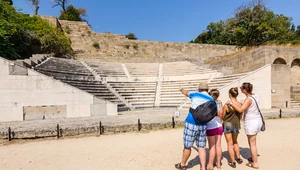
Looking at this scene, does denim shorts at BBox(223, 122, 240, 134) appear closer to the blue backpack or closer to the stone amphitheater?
the blue backpack

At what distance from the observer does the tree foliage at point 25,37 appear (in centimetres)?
1358

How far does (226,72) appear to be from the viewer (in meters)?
14.9

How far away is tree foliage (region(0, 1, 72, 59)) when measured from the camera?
13578 millimetres

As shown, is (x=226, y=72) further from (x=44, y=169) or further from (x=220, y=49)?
(x=220, y=49)

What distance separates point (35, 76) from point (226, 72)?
13688 mm

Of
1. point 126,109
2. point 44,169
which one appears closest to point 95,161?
point 44,169

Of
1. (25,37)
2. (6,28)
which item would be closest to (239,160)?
(6,28)

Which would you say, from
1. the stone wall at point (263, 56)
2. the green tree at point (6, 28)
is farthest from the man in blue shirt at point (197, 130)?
the green tree at point (6, 28)

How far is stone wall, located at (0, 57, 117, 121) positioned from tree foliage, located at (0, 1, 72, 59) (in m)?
7.06

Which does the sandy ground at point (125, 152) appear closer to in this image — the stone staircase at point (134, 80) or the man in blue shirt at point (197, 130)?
the man in blue shirt at point (197, 130)

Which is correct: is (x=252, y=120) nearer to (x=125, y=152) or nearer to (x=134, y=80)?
(x=125, y=152)

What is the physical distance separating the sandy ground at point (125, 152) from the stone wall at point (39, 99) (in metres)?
3.58

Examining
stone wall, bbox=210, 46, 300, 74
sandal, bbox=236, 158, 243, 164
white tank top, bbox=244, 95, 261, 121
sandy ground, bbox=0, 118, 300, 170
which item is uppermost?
stone wall, bbox=210, 46, 300, 74

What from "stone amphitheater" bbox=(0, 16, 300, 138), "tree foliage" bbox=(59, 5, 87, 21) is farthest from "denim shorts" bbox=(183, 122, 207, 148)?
"tree foliage" bbox=(59, 5, 87, 21)
